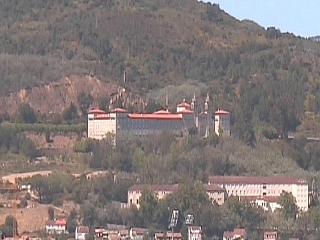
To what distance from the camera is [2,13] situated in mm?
115875

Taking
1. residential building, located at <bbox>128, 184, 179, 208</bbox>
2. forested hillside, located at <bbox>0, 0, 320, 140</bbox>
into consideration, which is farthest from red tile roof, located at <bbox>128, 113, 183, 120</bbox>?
residential building, located at <bbox>128, 184, 179, 208</bbox>

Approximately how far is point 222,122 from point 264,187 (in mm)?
11532

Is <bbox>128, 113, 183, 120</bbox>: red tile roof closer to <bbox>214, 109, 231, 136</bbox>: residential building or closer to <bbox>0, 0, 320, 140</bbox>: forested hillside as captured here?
<bbox>214, 109, 231, 136</bbox>: residential building

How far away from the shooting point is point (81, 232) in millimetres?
72500

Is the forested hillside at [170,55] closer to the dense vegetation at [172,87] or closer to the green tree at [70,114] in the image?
the dense vegetation at [172,87]

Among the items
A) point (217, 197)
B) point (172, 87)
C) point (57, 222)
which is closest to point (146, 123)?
point (217, 197)

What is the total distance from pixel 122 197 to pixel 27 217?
16.4ft

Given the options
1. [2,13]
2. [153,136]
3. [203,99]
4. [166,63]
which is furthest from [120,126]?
[2,13]

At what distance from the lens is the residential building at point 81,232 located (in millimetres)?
71875

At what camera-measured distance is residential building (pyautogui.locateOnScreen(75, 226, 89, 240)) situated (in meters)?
71.9

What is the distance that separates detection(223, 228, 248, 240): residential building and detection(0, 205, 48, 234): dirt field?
821 centimetres

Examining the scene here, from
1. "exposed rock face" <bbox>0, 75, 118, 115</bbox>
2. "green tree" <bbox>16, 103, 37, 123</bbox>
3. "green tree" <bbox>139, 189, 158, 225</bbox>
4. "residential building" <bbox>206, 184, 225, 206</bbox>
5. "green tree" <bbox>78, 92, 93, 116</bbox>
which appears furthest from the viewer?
"green tree" <bbox>78, 92, 93, 116</bbox>

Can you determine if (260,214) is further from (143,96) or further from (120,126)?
(143,96)

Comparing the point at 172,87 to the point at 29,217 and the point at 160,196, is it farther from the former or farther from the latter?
the point at 29,217
